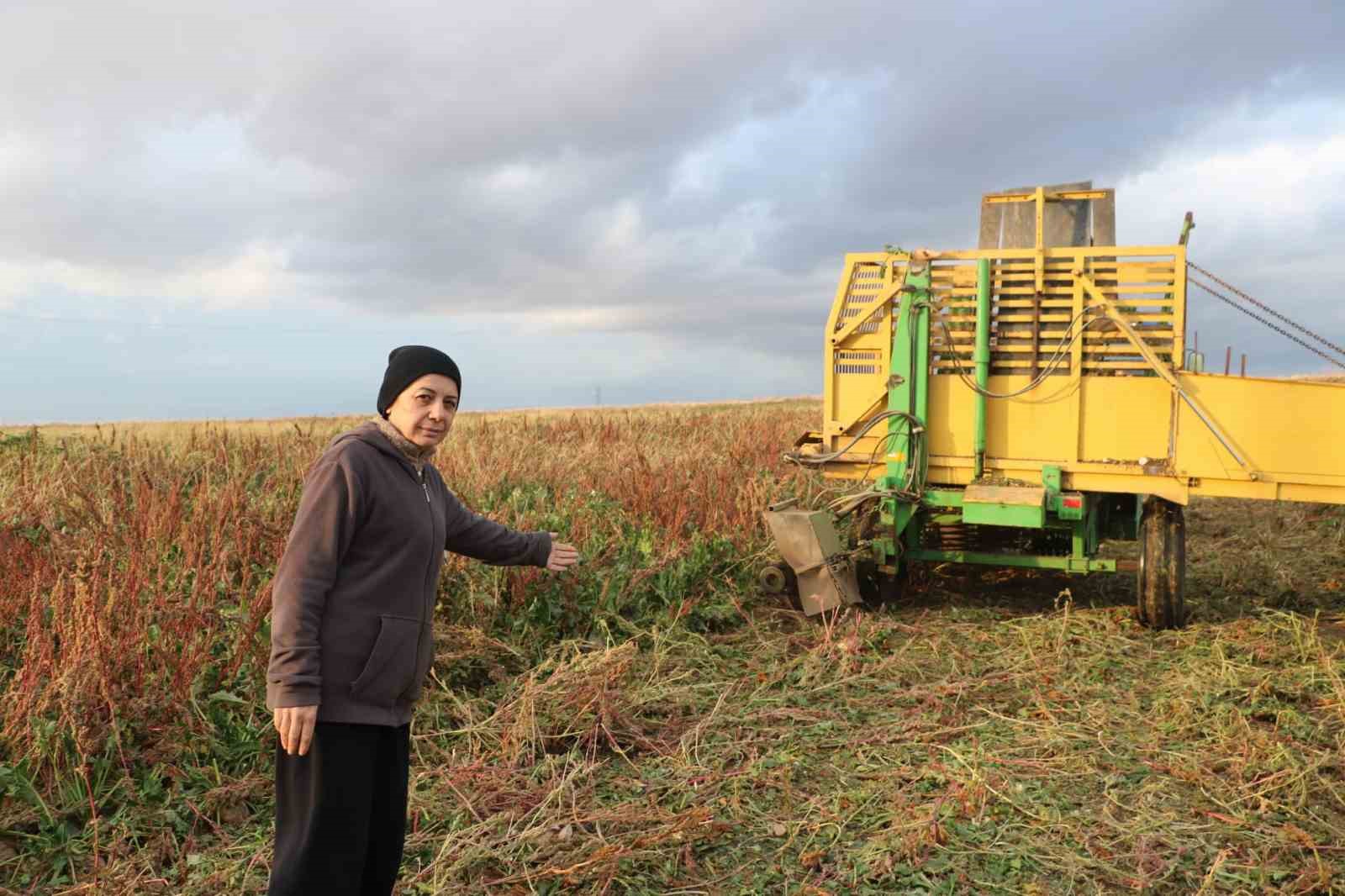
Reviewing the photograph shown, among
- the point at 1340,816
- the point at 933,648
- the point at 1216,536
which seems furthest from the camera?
the point at 1216,536

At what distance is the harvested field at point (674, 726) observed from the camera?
144 inches

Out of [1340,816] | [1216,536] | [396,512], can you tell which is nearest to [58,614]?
[396,512]

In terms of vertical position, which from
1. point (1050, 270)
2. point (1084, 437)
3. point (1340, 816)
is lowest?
point (1340, 816)

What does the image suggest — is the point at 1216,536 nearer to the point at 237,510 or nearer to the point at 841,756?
the point at 841,756

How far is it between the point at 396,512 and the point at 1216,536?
36.1ft

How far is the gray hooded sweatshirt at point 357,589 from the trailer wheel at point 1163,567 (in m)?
Answer: 5.76

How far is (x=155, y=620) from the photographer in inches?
204

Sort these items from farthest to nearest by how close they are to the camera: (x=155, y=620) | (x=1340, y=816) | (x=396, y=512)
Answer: (x=155, y=620) → (x=1340, y=816) → (x=396, y=512)

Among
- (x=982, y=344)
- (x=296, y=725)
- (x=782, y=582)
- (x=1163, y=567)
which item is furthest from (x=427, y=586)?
(x=1163, y=567)

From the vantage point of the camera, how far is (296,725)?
254 cm

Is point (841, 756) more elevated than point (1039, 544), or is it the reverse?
point (1039, 544)

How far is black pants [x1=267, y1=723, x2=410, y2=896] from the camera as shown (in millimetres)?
2666

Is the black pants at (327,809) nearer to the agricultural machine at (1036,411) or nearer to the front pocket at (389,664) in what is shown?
the front pocket at (389,664)

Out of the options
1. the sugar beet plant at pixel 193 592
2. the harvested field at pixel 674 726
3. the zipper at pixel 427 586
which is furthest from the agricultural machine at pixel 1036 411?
the zipper at pixel 427 586
